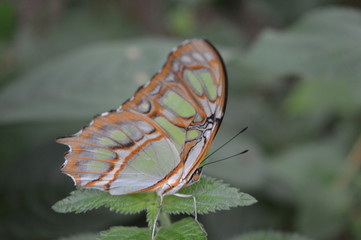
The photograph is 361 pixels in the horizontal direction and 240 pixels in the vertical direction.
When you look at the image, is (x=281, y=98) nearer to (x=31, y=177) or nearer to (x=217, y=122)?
(x=31, y=177)

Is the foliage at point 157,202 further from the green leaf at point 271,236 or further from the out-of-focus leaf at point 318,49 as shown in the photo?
the out-of-focus leaf at point 318,49

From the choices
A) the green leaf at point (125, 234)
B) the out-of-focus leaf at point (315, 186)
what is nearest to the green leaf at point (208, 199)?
the green leaf at point (125, 234)

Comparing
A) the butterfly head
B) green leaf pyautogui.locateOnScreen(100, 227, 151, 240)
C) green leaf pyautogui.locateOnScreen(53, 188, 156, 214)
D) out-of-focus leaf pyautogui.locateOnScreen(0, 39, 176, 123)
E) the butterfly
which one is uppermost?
out-of-focus leaf pyautogui.locateOnScreen(0, 39, 176, 123)

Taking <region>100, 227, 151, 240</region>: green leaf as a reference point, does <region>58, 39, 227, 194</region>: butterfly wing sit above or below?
above

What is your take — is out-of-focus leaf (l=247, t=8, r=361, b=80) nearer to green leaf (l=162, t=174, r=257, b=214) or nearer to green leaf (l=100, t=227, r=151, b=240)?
green leaf (l=162, t=174, r=257, b=214)

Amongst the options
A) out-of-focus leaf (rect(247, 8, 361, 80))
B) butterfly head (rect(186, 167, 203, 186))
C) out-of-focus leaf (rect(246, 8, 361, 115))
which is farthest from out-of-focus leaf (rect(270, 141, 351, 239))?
butterfly head (rect(186, 167, 203, 186))

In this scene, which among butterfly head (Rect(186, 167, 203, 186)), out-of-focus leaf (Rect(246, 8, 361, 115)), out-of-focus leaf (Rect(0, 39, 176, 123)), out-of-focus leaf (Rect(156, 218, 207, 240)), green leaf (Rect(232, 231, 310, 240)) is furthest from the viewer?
out-of-focus leaf (Rect(0, 39, 176, 123))

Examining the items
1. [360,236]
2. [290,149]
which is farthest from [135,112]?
[290,149]
